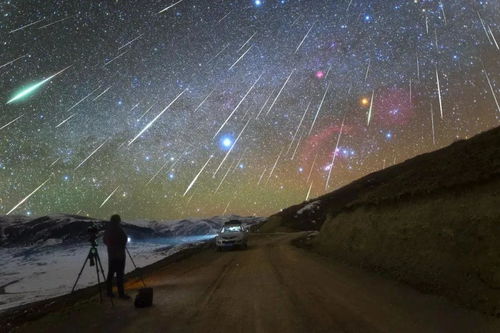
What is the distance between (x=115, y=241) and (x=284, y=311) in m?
5.81

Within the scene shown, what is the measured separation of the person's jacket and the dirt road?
4.82 ft

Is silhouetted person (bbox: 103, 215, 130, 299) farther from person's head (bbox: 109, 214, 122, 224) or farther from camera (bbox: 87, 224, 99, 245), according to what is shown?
camera (bbox: 87, 224, 99, 245)

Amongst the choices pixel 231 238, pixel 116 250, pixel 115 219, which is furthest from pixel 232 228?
pixel 116 250

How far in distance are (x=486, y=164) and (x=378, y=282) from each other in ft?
16.2

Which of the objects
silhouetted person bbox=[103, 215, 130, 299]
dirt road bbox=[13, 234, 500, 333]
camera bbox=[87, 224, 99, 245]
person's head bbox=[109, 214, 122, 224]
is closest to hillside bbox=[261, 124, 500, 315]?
dirt road bbox=[13, 234, 500, 333]

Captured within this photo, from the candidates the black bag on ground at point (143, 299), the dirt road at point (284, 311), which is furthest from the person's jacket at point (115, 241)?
the black bag on ground at point (143, 299)

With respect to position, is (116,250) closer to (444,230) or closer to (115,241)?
(115,241)

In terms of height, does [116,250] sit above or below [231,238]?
above

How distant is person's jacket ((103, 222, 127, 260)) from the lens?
1109 cm

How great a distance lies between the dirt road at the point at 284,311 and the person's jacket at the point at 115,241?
1.47 metres

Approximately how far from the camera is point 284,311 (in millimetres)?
8117

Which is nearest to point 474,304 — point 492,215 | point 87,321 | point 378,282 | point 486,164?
point 492,215

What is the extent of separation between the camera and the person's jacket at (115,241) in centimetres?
1109

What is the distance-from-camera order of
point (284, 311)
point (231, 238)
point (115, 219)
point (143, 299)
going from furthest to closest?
point (231, 238), point (115, 219), point (143, 299), point (284, 311)
